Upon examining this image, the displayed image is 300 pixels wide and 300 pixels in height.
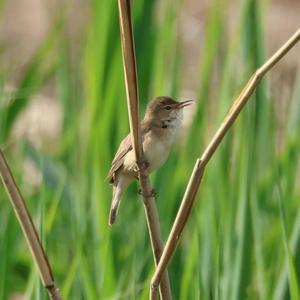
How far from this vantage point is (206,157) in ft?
5.29

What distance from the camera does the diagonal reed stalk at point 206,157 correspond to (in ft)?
5.15

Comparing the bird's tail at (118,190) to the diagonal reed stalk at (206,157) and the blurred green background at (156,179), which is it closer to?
the blurred green background at (156,179)

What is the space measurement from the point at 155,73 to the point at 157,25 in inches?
8.9

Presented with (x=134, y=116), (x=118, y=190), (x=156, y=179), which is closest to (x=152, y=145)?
(x=118, y=190)

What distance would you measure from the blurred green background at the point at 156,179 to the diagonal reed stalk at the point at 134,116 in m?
0.33

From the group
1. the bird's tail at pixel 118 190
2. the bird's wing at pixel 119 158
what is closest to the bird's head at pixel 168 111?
the bird's wing at pixel 119 158

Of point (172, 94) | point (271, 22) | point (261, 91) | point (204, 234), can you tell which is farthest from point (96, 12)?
point (271, 22)

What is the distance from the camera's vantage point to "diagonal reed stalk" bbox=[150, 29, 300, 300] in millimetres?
1570

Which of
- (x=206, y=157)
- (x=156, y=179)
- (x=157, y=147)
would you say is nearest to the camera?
(x=206, y=157)

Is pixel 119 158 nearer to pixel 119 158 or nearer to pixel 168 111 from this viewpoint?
pixel 119 158

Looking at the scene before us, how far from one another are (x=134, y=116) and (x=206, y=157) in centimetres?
14

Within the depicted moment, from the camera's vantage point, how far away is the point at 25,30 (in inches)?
310

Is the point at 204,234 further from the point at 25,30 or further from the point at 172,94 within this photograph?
the point at 25,30

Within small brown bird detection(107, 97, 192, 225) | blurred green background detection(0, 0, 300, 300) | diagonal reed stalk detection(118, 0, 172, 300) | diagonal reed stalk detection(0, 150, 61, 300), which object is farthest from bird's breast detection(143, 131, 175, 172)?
diagonal reed stalk detection(0, 150, 61, 300)
